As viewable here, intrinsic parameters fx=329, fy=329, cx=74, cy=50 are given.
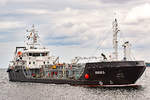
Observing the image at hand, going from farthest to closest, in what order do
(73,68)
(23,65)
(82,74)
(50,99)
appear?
(23,65) < (73,68) < (82,74) < (50,99)

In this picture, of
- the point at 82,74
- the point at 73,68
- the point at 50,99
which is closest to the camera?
the point at 50,99

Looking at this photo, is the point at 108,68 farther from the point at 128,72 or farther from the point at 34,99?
the point at 34,99

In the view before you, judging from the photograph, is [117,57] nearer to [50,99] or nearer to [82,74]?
[82,74]

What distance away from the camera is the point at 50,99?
44344 millimetres

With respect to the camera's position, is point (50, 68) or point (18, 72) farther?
point (18, 72)

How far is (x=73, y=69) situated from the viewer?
5950cm

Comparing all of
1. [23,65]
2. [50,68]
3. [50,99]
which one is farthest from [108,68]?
[23,65]

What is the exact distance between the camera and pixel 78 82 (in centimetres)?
5669

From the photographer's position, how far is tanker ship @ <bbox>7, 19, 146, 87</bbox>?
51250 mm

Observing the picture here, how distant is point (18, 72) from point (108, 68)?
2792 cm

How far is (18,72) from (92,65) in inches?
983

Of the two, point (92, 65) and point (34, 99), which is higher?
point (92, 65)

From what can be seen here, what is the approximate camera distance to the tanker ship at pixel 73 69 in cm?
5125

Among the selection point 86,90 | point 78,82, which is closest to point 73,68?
point 78,82
